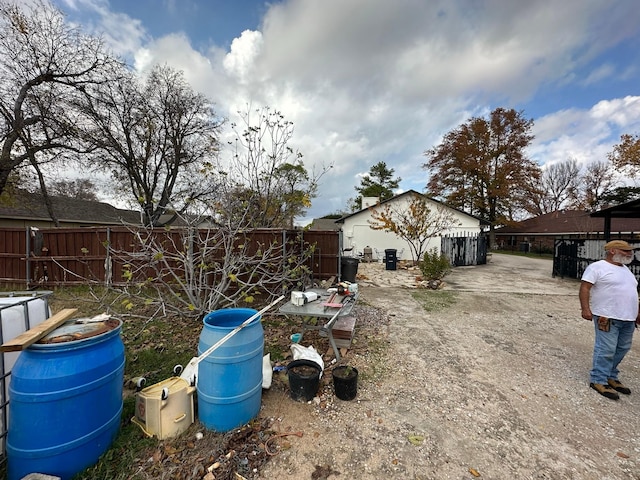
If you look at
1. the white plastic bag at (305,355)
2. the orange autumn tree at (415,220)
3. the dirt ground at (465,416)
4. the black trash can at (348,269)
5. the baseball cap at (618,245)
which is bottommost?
the dirt ground at (465,416)

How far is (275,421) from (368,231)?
674 inches

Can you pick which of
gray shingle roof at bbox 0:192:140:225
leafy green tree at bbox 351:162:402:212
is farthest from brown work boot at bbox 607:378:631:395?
leafy green tree at bbox 351:162:402:212

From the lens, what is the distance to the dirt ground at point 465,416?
2000 mm

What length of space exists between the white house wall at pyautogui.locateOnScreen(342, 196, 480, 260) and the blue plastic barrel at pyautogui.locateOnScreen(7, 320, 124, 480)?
16282 millimetres

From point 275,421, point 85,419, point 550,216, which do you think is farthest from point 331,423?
point 550,216

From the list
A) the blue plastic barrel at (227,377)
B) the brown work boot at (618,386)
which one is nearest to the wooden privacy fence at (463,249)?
the brown work boot at (618,386)

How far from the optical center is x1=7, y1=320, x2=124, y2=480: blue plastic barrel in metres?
1.61

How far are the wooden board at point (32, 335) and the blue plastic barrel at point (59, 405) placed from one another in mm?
48

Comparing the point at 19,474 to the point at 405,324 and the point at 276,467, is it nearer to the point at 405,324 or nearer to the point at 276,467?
the point at 276,467

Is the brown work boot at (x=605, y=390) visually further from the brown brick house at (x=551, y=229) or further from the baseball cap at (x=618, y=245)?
the brown brick house at (x=551, y=229)

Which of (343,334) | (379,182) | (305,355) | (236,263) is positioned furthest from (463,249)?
(379,182)

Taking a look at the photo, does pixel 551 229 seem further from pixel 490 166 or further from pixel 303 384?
pixel 303 384

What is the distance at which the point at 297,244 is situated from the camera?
21.7 feet

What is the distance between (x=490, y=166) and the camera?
955 inches
